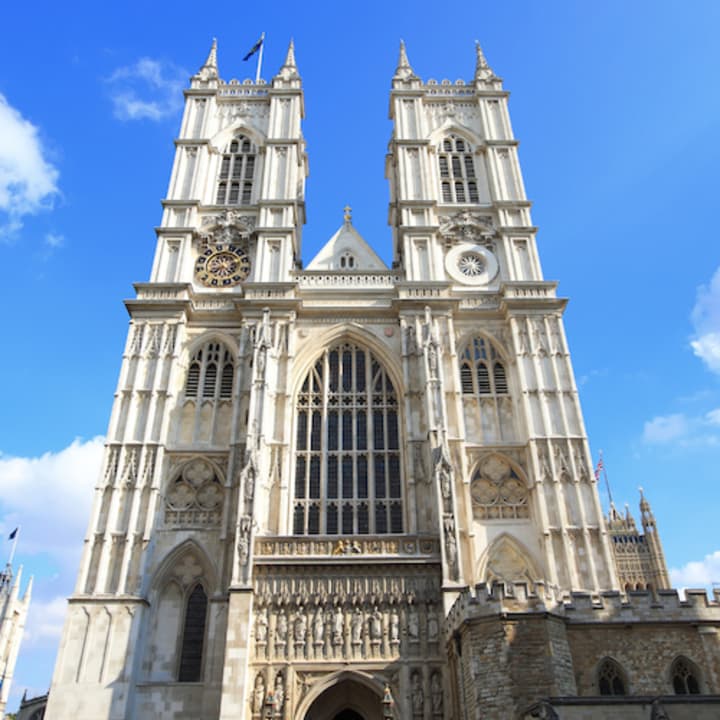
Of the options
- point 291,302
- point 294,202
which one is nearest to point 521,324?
point 291,302

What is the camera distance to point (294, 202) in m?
29.0

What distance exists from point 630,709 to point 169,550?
14.3 metres

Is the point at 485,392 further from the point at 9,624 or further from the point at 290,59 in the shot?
the point at 9,624

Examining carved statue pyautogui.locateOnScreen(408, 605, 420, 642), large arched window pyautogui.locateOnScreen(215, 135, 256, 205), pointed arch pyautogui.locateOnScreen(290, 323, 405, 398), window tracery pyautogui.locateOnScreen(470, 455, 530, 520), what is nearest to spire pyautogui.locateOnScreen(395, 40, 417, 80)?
large arched window pyautogui.locateOnScreen(215, 135, 256, 205)

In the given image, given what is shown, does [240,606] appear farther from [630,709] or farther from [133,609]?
[630,709]

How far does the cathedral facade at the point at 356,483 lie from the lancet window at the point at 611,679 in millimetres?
45

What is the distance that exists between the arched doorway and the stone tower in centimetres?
3713

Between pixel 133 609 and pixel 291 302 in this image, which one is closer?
pixel 133 609

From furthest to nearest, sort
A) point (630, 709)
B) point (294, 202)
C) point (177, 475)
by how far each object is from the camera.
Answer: point (294, 202) < point (177, 475) < point (630, 709)

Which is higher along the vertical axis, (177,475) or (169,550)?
(177,475)

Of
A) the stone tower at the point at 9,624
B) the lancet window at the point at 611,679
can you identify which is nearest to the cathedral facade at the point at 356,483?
the lancet window at the point at 611,679

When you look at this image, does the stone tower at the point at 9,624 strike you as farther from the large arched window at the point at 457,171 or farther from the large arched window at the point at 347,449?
the large arched window at the point at 457,171

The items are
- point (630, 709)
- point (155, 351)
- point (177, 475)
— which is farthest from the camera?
point (155, 351)

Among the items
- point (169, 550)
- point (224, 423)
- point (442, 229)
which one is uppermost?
point (442, 229)
